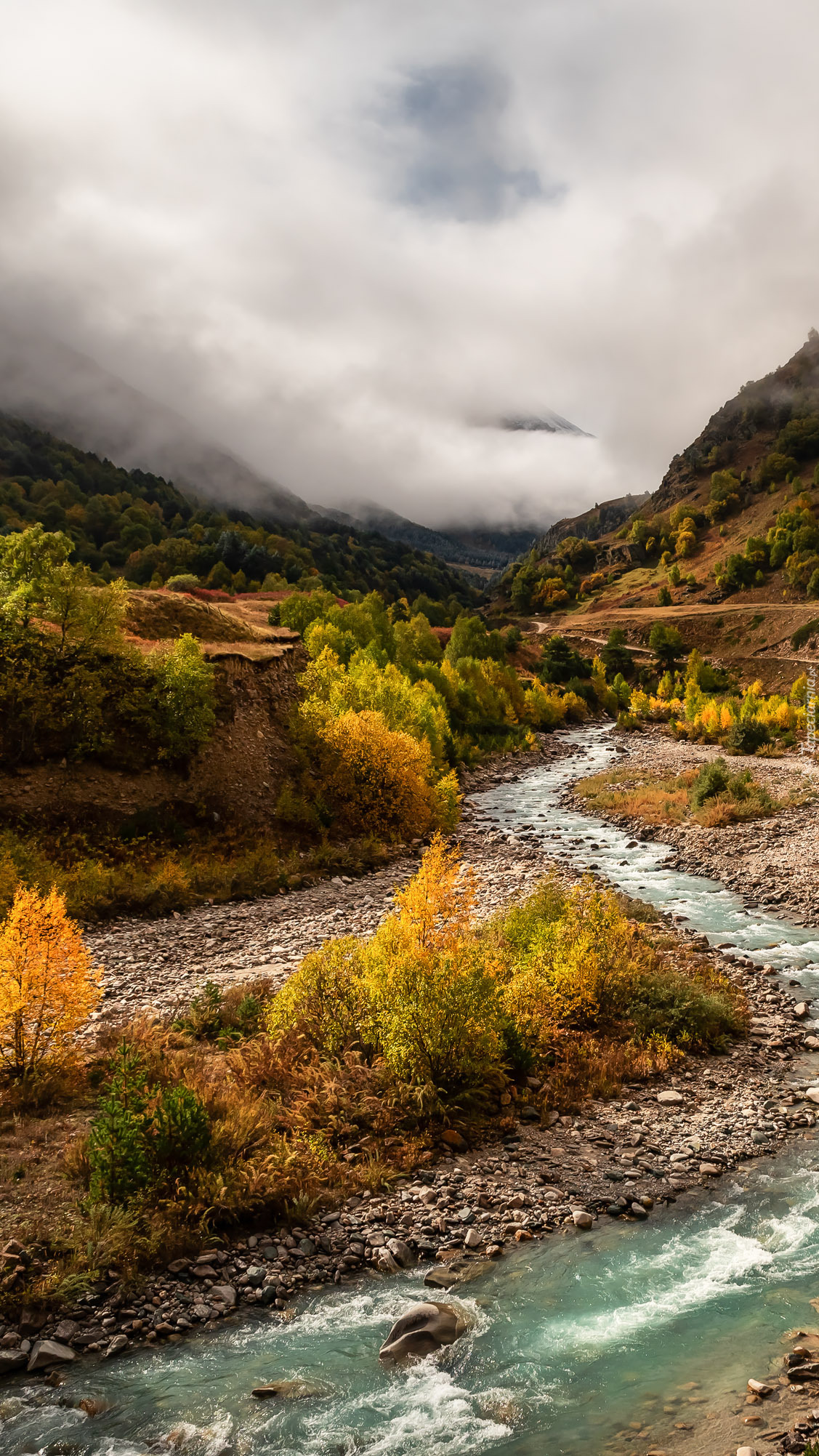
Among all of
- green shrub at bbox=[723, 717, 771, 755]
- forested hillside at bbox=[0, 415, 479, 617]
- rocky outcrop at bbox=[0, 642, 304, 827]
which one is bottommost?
green shrub at bbox=[723, 717, 771, 755]

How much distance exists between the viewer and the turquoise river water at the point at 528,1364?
8.41 metres

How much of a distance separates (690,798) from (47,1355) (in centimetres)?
4344

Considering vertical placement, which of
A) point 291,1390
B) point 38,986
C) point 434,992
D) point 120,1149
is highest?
point 38,986

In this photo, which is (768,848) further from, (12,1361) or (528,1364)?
(12,1361)

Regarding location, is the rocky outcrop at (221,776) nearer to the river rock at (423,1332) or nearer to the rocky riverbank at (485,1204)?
the rocky riverbank at (485,1204)

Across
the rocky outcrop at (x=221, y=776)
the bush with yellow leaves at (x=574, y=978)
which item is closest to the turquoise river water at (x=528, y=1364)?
the bush with yellow leaves at (x=574, y=978)

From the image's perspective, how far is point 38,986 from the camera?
1378 centimetres

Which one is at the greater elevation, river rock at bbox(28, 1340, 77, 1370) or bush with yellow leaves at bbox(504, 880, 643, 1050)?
bush with yellow leaves at bbox(504, 880, 643, 1050)

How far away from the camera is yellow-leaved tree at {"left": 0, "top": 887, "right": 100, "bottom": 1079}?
13578 millimetres

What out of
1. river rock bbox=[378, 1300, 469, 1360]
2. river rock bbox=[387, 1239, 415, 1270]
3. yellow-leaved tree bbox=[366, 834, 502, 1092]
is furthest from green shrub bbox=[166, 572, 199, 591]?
river rock bbox=[378, 1300, 469, 1360]

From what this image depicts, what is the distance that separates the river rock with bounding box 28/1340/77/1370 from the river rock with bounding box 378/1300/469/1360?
3.96m

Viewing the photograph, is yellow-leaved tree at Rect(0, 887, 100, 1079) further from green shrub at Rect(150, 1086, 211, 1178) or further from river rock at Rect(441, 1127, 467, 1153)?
river rock at Rect(441, 1127, 467, 1153)

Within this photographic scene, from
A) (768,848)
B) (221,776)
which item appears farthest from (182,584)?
(768,848)

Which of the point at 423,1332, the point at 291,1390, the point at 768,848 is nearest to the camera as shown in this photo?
the point at 291,1390
